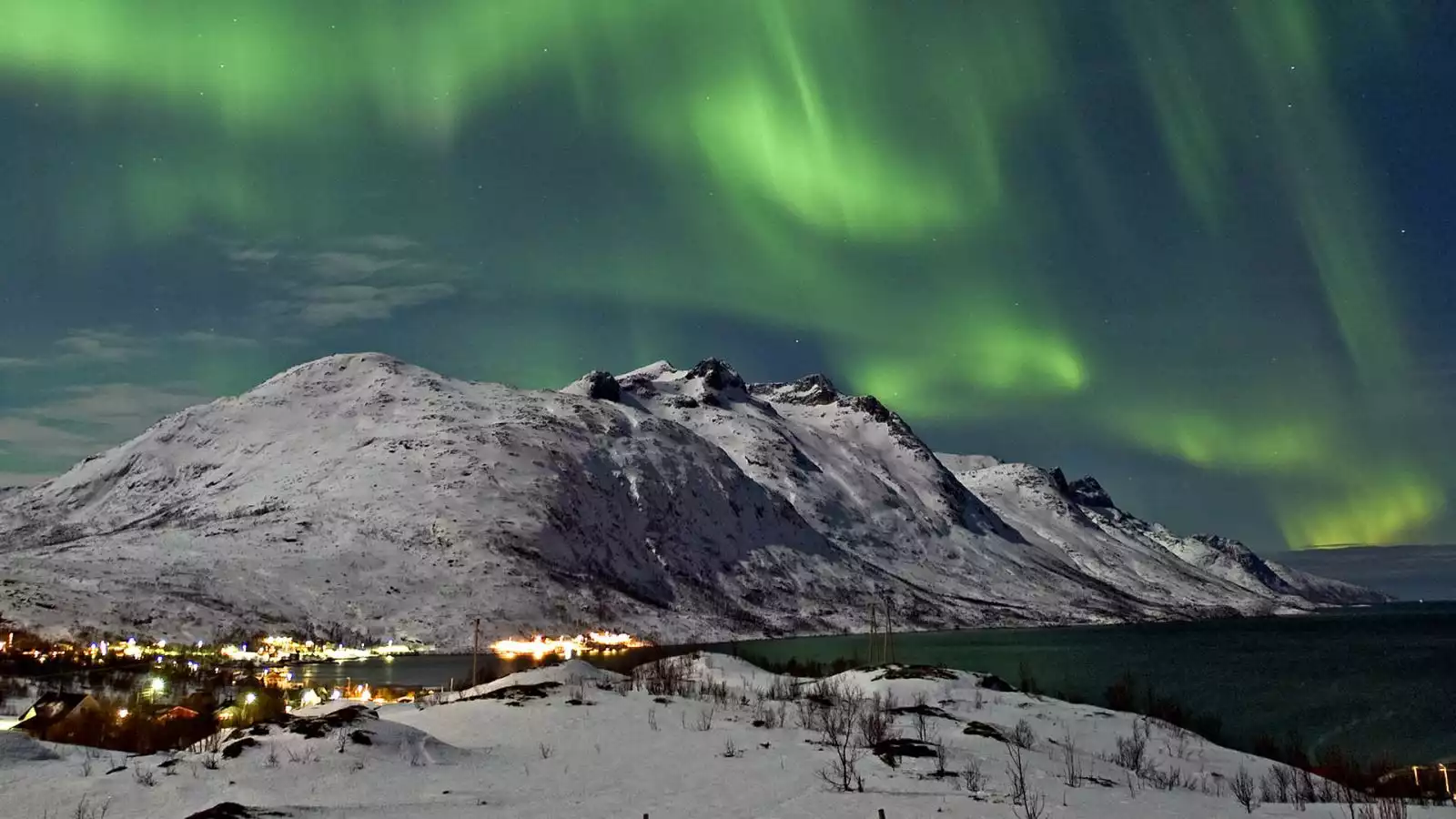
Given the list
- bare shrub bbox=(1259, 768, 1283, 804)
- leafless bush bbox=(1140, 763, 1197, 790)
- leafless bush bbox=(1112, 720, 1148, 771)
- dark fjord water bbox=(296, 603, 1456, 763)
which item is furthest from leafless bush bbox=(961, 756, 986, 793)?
dark fjord water bbox=(296, 603, 1456, 763)

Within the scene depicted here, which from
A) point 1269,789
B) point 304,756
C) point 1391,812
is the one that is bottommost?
point 1269,789

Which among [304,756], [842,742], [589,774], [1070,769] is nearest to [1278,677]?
[842,742]

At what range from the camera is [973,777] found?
27016 mm

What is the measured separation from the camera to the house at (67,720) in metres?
39.9


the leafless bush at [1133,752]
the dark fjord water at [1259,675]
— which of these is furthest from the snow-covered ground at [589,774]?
the dark fjord water at [1259,675]

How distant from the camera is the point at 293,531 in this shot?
19262 cm

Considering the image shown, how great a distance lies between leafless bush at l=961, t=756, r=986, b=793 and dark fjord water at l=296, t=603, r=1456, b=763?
41177 millimetres

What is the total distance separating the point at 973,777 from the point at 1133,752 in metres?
13.7

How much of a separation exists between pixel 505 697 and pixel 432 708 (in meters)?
2.80

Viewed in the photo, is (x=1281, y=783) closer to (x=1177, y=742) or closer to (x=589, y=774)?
(x=1177, y=742)

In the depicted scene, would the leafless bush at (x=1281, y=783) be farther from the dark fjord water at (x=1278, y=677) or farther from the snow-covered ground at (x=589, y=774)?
the dark fjord water at (x=1278, y=677)

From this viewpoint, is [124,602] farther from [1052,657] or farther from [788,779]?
[788,779]

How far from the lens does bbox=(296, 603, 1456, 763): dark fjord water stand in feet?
232

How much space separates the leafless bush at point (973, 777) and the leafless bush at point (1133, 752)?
8.16 m
